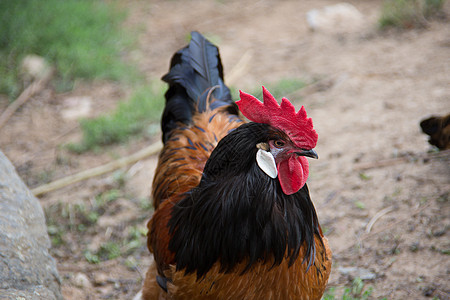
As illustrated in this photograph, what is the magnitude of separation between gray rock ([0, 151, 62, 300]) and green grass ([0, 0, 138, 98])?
3.84 meters

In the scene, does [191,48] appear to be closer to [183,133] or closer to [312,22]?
[183,133]

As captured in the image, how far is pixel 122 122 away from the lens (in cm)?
565

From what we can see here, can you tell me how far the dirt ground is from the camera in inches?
140

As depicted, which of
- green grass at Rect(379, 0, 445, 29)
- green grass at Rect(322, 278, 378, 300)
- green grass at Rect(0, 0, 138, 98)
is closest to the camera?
green grass at Rect(322, 278, 378, 300)

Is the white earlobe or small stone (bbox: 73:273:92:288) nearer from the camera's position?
the white earlobe

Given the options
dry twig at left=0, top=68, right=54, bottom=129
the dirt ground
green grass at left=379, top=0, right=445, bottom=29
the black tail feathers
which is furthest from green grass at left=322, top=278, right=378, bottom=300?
green grass at left=379, top=0, right=445, bottom=29

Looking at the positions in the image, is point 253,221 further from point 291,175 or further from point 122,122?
point 122,122

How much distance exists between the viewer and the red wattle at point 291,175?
223 cm

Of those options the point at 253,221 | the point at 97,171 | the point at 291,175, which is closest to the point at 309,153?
the point at 291,175

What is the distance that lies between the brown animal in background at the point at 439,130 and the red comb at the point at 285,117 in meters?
2.17

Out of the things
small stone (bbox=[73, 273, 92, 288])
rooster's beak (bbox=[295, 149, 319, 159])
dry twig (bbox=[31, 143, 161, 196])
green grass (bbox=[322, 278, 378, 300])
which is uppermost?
rooster's beak (bbox=[295, 149, 319, 159])

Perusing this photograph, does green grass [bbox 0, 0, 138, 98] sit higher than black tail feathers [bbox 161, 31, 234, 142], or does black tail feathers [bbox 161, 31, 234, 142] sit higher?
black tail feathers [bbox 161, 31, 234, 142]

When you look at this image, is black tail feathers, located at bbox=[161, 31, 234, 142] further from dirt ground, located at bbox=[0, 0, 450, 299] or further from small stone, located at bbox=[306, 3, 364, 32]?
small stone, located at bbox=[306, 3, 364, 32]

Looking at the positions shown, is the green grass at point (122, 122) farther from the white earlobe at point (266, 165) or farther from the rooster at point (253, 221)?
the white earlobe at point (266, 165)
